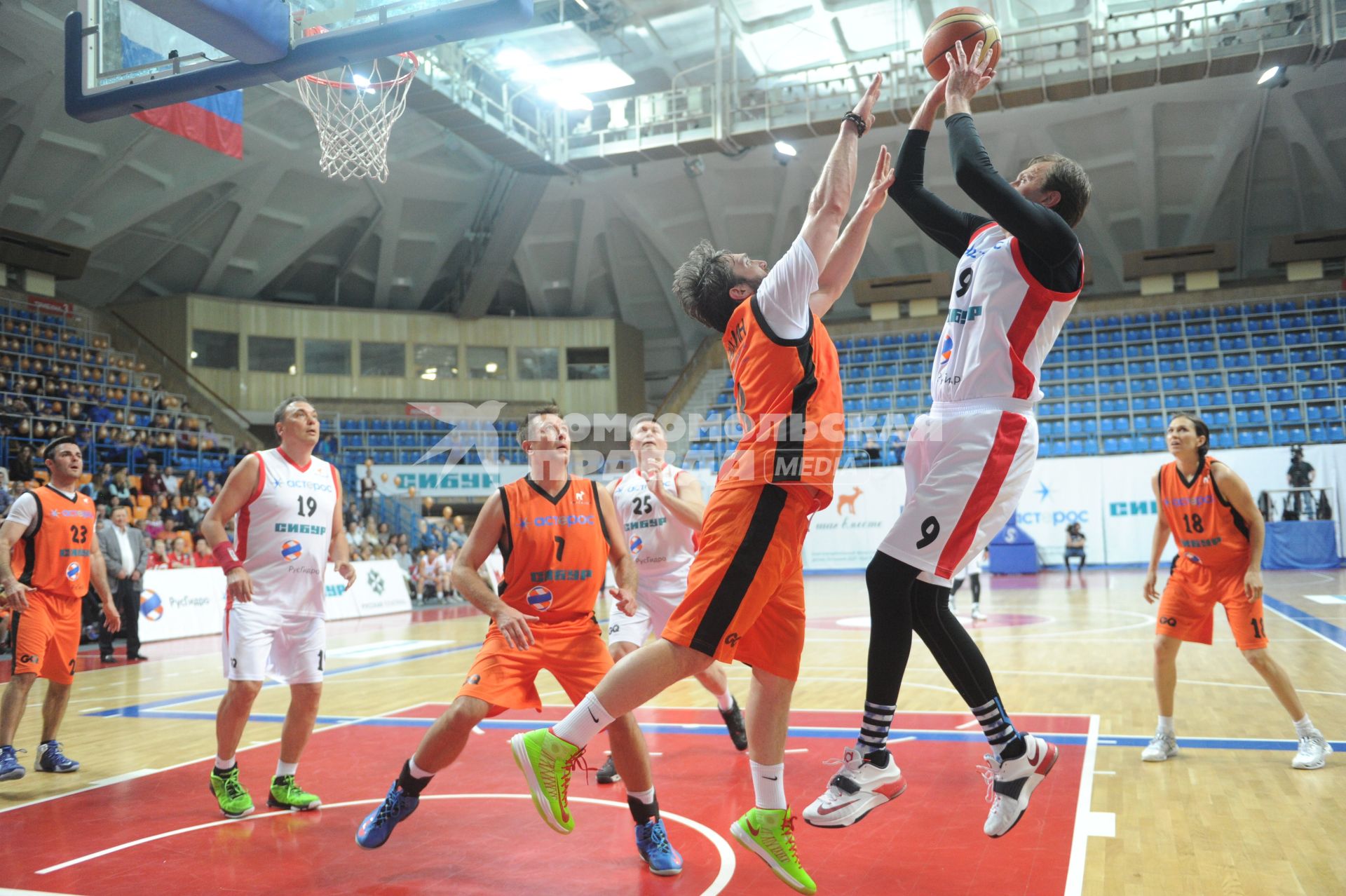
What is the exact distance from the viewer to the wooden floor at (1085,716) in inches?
145

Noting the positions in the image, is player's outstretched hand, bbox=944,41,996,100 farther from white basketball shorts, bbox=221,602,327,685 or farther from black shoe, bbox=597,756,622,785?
white basketball shorts, bbox=221,602,327,685

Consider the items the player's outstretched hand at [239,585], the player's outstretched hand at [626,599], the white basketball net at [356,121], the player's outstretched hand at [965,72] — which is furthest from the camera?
the white basketball net at [356,121]

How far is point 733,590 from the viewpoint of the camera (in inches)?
119

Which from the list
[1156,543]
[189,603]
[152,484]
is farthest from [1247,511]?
[152,484]

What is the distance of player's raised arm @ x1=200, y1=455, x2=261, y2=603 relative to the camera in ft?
15.0

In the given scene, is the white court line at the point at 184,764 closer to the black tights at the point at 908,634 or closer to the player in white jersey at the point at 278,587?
the player in white jersey at the point at 278,587

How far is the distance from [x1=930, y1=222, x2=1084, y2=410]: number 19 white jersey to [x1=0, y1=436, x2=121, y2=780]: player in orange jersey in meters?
5.48

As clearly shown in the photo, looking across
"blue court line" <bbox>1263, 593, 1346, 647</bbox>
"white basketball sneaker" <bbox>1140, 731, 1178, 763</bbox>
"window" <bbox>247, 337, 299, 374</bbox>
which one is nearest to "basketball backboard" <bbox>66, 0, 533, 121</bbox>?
"white basketball sneaker" <bbox>1140, 731, 1178, 763</bbox>

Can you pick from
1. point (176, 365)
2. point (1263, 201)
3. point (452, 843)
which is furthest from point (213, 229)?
point (1263, 201)

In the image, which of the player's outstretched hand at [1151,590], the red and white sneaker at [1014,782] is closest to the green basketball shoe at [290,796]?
the red and white sneaker at [1014,782]

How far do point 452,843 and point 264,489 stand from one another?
6.67 feet

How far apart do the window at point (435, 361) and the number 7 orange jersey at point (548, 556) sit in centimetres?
2599

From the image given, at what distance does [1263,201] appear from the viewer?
85.7 feet

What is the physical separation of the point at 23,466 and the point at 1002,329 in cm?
1638
